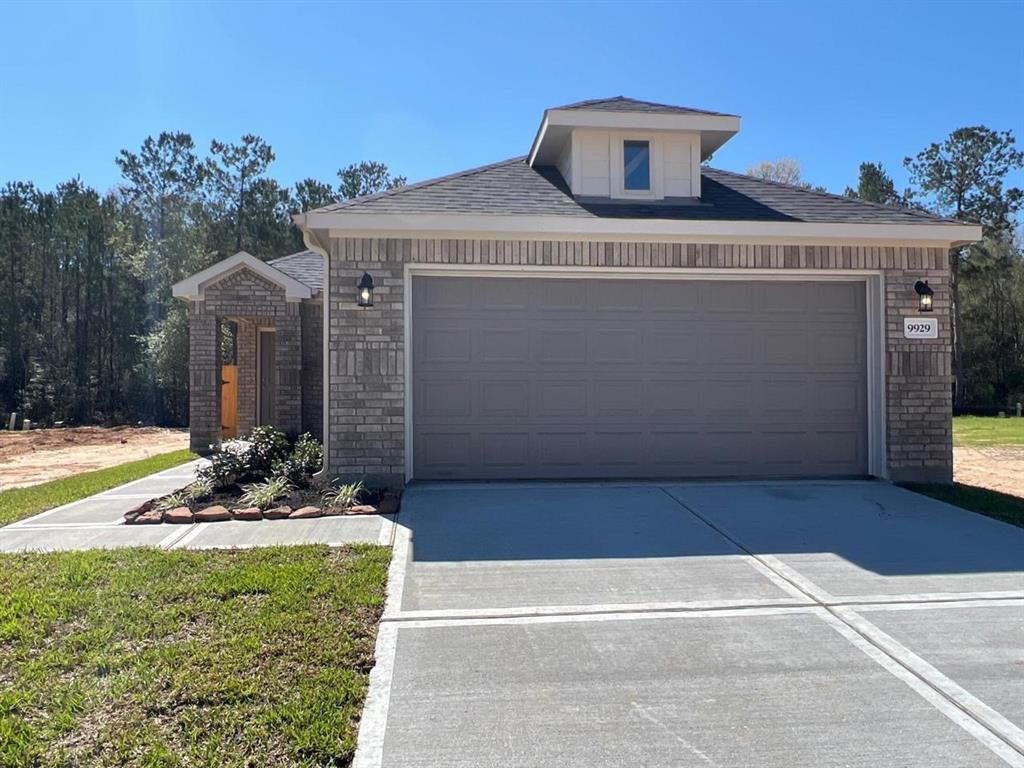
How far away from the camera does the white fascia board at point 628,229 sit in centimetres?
741

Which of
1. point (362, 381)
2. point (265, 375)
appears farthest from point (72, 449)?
point (362, 381)

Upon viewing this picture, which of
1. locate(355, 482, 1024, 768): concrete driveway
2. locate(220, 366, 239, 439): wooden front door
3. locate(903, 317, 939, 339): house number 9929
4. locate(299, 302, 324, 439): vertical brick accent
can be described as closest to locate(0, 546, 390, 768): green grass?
locate(355, 482, 1024, 768): concrete driveway

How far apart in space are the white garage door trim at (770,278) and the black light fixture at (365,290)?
441 mm

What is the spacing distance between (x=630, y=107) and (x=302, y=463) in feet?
19.9

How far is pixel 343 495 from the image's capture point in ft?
22.6

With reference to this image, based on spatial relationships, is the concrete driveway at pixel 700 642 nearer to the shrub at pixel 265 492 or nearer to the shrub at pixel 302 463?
the shrub at pixel 265 492

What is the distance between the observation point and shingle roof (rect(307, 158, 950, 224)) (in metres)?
7.76

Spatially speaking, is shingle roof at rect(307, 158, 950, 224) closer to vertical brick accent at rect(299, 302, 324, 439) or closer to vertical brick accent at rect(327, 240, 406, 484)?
vertical brick accent at rect(327, 240, 406, 484)

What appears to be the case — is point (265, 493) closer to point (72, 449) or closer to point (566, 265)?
point (566, 265)

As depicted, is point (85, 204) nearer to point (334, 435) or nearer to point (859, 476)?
point (334, 435)

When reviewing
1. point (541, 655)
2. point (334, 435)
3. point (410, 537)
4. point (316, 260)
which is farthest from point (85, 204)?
point (541, 655)

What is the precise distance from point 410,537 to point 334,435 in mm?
2167

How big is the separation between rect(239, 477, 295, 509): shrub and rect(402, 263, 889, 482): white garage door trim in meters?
1.29

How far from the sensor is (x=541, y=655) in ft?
11.5
